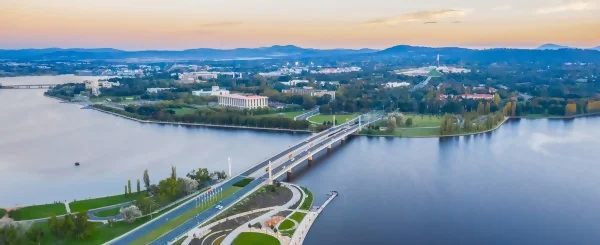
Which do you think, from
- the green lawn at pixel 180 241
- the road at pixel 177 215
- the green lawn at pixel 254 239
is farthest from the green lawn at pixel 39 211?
the green lawn at pixel 254 239

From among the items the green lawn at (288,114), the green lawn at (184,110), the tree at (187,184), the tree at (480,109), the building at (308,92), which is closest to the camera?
the tree at (187,184)

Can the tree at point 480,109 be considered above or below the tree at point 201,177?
above

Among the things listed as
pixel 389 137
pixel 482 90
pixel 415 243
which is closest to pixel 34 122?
pixel 389 137

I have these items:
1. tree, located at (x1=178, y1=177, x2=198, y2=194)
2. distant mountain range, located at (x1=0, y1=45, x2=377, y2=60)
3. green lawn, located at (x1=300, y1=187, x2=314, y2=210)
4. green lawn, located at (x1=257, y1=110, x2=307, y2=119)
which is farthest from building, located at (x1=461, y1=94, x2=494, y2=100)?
distant mountain range, located at (x1=0, y1=45, x2=377, y2=60)

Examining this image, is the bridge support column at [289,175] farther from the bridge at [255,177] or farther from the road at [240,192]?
the road at [240,192]

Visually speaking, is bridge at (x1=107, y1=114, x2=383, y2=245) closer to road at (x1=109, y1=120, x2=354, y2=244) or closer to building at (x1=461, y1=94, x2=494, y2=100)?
road at (x1=109, y1=120, x2=354, y2=244)

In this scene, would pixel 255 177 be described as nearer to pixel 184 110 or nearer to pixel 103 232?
pixel 103 232

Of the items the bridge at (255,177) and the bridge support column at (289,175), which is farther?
the bridge support column at (289,175)
